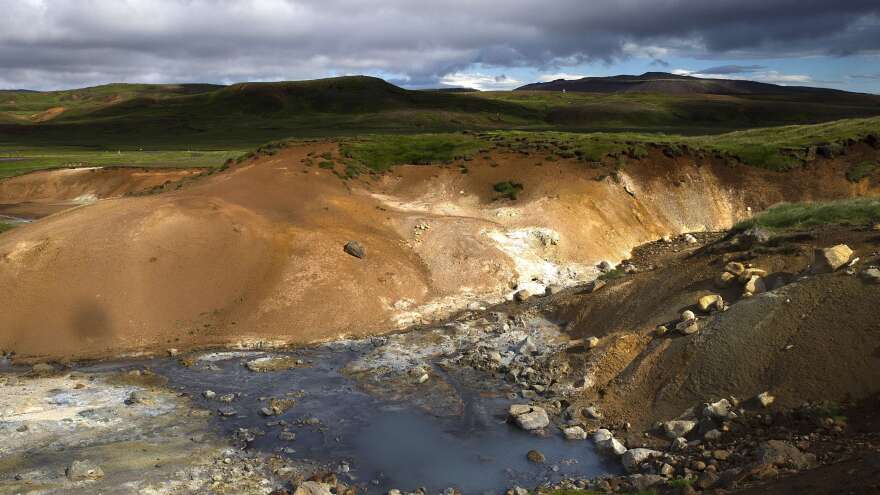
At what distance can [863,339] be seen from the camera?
16.9 metres

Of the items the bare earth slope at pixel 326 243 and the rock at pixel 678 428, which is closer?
the rock at pixel 678 428

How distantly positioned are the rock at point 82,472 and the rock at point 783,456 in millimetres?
14466

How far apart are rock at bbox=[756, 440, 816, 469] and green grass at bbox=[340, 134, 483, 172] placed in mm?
30070

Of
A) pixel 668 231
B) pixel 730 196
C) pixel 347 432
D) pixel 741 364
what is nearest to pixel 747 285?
pixel 741 364

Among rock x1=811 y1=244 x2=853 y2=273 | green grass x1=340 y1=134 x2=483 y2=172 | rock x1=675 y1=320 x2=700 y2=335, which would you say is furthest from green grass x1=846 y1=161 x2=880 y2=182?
rock x1=675 y1=320 x2=700 y2=335

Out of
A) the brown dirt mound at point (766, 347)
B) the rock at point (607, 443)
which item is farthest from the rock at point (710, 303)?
the rock at point (607, 443)

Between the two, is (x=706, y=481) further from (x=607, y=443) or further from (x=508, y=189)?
(x=508, y=189)

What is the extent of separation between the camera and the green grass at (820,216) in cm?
2555

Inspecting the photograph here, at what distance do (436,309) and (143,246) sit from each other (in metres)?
12.7

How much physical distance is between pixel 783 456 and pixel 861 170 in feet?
111

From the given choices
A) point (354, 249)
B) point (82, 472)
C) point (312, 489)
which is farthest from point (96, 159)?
point (312, 489)

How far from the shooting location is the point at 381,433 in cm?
1772

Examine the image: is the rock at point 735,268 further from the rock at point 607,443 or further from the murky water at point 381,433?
the murky water at point 381,433

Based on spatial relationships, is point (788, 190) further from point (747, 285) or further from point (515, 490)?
point (515, 490)
